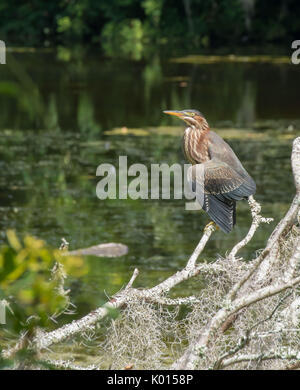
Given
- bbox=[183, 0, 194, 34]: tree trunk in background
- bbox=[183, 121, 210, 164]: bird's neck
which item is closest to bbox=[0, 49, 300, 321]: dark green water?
bbox=[183, 121, 210, 164]: bird's neck

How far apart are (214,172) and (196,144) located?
147 mm

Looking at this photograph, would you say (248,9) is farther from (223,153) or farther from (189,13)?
(223,153)

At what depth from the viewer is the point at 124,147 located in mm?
11555

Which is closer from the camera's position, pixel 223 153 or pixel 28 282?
pixel 28 282

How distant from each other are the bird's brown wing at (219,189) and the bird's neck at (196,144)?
41 mm

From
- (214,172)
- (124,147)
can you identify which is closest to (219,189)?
(214,172)

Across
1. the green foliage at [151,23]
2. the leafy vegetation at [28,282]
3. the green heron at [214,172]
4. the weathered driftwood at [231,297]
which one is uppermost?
the green foliage at [151,23]

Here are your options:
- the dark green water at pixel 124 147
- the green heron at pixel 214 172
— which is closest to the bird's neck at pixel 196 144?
the green heron at pixel 214 172

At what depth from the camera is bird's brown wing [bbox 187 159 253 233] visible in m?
3.64

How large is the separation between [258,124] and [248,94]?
3.50 metres

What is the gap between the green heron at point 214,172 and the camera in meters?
3.65

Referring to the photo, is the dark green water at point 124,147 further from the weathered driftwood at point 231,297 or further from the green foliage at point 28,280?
the weathered driftwood at point 231,297

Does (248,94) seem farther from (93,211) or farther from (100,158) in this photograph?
(93,211)

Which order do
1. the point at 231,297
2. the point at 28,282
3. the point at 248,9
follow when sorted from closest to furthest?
the point at 28,282
the point at 231,297
the point at 248,9
